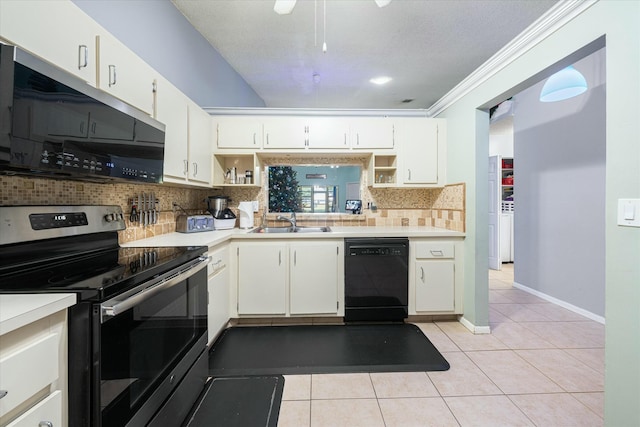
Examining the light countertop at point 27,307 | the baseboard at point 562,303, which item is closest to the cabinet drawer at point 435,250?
the baseboard at point 562,303

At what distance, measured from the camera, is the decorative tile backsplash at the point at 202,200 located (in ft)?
4.40

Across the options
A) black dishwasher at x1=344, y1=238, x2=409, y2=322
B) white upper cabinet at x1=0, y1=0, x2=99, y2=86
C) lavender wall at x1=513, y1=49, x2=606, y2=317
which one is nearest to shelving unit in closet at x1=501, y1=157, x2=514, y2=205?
lavender wall at x1=513, y1=49, x2=606, y2=317

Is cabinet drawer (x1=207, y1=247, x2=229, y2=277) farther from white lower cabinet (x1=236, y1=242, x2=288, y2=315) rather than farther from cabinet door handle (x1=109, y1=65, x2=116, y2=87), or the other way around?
cabinet door handle (x1=109, y1=65, x2=116, y2=87)

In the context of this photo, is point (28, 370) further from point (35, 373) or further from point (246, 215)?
point (246, 215)

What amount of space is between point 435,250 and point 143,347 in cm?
240

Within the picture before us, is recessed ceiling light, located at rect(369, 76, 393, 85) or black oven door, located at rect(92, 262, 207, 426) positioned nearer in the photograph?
black oven door, located at rect(92, 262, 207, 426)

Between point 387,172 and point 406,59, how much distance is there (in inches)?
50.6

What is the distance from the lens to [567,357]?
2127mm

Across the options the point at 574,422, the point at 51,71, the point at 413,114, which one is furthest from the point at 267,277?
the point at 413,114

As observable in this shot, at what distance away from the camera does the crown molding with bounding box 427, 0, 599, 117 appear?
4.99 feet

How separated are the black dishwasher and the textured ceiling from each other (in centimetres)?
197

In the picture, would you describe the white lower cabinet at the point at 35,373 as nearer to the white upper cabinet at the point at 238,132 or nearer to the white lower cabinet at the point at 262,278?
the white lower cabinet at the point at 262,278

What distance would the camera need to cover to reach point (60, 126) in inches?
40.3

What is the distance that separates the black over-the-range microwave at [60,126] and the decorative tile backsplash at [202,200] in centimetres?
22
